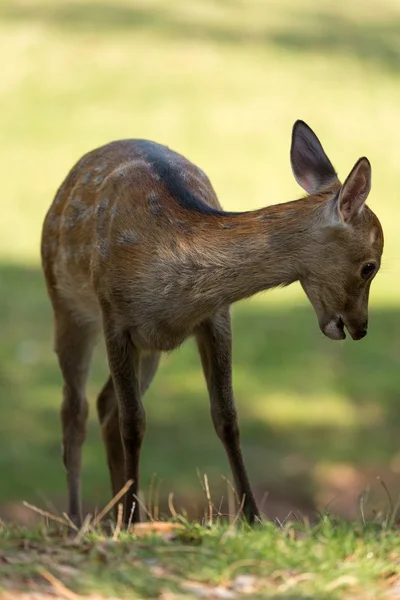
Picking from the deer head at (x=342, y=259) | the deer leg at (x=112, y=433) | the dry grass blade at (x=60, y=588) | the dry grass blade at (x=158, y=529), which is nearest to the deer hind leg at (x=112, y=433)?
the deer leg at (x=112, y=433)

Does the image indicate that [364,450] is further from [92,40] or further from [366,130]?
[92,40]

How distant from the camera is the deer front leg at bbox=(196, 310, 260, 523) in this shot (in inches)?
235

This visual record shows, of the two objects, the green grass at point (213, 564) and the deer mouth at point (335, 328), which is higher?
the deer mouth at point (335, 328)

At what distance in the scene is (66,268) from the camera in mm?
6715

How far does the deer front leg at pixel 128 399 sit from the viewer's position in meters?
5.92

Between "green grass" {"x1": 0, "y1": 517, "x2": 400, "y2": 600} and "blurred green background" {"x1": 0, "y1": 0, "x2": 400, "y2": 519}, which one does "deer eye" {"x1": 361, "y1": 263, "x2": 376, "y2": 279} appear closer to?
"blurred green background" {"x1": 0, "y1": 0, "x2": 400, "y2": 519}

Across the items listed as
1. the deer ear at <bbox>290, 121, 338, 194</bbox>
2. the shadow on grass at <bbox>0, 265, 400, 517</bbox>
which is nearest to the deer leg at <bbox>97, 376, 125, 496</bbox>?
the shadow on grass at <bbox>0, 265, 400, 517</bbox>

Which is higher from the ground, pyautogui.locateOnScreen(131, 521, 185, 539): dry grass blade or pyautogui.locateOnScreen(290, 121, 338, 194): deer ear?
pyautogui.locateOnScreen(290, 121, 338, 194): deer ear

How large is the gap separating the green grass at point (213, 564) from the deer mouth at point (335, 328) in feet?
3.18

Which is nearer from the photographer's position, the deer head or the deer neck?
the deer head

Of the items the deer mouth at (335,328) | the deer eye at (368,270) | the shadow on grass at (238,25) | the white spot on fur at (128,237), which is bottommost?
the deer mouth at (335,328)

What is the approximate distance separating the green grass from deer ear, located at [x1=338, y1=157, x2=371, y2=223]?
1299 millimetres

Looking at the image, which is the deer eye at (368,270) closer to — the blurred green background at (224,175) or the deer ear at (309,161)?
the deer ear at (309,161)

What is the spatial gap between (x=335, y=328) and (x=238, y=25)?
18395mm
